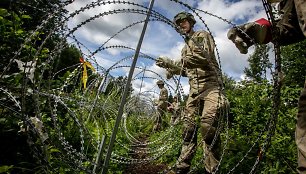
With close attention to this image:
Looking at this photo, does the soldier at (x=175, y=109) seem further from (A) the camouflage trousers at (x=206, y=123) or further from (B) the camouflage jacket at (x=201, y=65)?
(B) the camouflage jacket at (x=201, y=65)

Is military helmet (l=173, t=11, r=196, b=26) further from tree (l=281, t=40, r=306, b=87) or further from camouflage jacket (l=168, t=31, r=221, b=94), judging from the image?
tree (l=281, t=40, r=306, b=87)

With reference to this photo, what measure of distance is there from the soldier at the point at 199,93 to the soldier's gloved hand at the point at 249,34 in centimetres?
183

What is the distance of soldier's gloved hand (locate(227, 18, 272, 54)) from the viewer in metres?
1.96

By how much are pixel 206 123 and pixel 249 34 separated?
2.09 m

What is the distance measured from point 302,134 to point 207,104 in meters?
2.54

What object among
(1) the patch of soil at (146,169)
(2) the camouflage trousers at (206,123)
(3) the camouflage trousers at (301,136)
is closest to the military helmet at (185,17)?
(2) the camouflage trousers at (206,123)

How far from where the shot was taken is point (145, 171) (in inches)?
208

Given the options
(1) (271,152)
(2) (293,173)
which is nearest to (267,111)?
(1) (271,152)

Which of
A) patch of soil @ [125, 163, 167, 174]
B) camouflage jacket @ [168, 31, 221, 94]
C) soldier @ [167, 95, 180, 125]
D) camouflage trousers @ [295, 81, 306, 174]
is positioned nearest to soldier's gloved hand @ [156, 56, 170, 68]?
camouflage jacket @ [168, 31, 221, 94]

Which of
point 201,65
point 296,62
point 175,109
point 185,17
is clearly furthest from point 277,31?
point 296,62

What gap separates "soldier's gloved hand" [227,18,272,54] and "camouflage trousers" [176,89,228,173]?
65.2 inches

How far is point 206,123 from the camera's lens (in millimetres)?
3926

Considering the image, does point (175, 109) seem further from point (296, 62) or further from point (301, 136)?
point (296, 62)

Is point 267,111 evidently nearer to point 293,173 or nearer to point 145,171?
point 293,173
